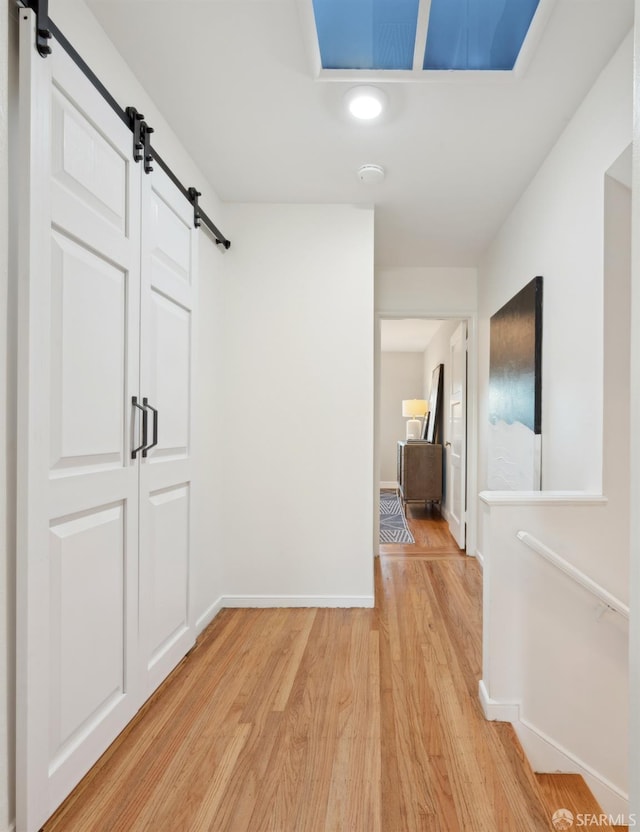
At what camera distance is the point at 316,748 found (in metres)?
1.64

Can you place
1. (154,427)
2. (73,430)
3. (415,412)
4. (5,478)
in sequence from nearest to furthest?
(5,478) → (73,430) → (154,427) → (415,412)

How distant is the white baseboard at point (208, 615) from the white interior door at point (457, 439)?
2.36 m

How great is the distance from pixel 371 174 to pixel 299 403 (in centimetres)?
132

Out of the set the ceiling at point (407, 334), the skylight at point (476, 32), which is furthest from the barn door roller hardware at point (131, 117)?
the ceiling at point (407, 334)

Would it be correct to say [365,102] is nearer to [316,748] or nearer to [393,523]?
[316,748]

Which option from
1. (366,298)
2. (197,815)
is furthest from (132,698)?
(366,298)

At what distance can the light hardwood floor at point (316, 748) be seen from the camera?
1360 millimetres

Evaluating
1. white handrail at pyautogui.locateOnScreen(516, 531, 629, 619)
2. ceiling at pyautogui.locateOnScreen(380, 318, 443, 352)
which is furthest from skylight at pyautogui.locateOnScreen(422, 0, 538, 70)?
ceiling at pyautogui.locateOnScreen(380, 318, 443, 352)

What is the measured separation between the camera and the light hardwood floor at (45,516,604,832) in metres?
1.36

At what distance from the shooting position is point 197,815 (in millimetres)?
1361

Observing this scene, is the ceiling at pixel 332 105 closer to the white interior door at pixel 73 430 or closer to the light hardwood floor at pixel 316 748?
the white interior door at pixel 73 430

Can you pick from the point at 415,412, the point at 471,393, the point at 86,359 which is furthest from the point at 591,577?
the point at 415,412

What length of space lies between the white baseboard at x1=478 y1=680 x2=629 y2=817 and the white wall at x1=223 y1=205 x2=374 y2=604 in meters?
1.20

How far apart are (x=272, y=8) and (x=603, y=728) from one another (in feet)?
9.05
